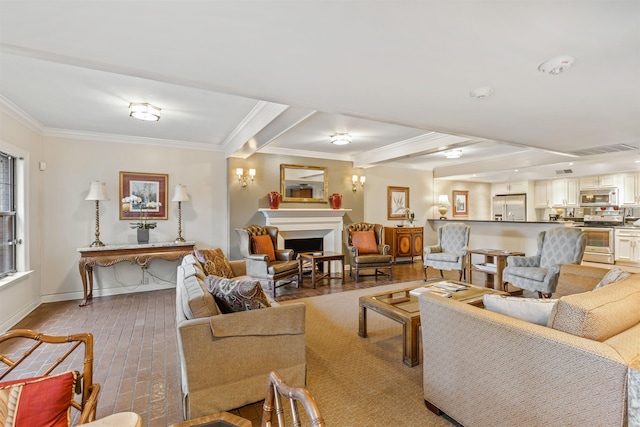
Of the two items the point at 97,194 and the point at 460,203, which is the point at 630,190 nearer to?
the point at 460,203

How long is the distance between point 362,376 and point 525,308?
1291 millimetres

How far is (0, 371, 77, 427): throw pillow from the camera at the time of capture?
109 centimetres

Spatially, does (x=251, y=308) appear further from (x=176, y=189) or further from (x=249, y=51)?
(x=176, y=189)

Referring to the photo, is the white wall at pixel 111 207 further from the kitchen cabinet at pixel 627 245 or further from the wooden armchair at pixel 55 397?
the kitchen cabinet at pixel 627 245

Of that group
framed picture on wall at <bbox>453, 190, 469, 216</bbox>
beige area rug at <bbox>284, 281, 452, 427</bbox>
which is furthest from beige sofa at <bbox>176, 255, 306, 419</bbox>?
framed picture on wall at <bbox>453, 190, 469, 216</bbox>

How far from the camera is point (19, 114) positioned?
347cm

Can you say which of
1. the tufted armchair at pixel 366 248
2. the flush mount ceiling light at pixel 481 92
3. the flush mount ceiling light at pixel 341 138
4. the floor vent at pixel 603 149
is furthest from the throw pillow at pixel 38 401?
the floor vent at pixel 603 149

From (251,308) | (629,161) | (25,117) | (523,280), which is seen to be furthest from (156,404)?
(629,161)

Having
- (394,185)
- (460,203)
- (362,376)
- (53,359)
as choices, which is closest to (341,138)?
(394,185)

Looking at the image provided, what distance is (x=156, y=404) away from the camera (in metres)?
2.01

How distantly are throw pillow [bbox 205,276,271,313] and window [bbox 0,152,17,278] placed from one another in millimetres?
3191

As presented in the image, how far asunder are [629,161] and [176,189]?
26.0ft

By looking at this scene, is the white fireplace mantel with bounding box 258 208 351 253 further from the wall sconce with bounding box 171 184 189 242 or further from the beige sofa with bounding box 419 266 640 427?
the beige sofa with bounding box 419 266 640 427

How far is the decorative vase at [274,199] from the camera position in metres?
5.46
